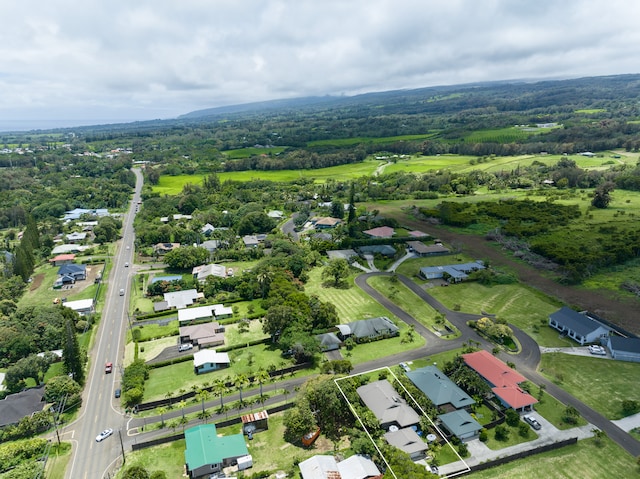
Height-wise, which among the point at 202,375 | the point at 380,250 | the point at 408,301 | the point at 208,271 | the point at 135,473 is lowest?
the point at 408,301

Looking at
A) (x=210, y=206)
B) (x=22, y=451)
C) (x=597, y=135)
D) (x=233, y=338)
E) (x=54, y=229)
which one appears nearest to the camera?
(x=22, y=451)

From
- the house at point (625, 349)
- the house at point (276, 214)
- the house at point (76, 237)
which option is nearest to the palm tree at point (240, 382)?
the house at point (625, 349)

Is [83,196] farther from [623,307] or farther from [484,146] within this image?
[484,146]

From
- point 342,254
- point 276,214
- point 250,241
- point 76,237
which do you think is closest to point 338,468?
point 342,254

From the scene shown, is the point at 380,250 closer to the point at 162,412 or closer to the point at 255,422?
the point at 255,422

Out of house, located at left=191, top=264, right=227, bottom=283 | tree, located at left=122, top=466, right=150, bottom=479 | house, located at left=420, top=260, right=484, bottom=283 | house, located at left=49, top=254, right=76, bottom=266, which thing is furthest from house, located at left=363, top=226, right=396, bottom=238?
tree, located at left=122, top=466, right=150, bottom=479

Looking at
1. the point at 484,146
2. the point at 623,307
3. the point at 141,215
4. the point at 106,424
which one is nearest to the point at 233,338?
the point at 106,424
